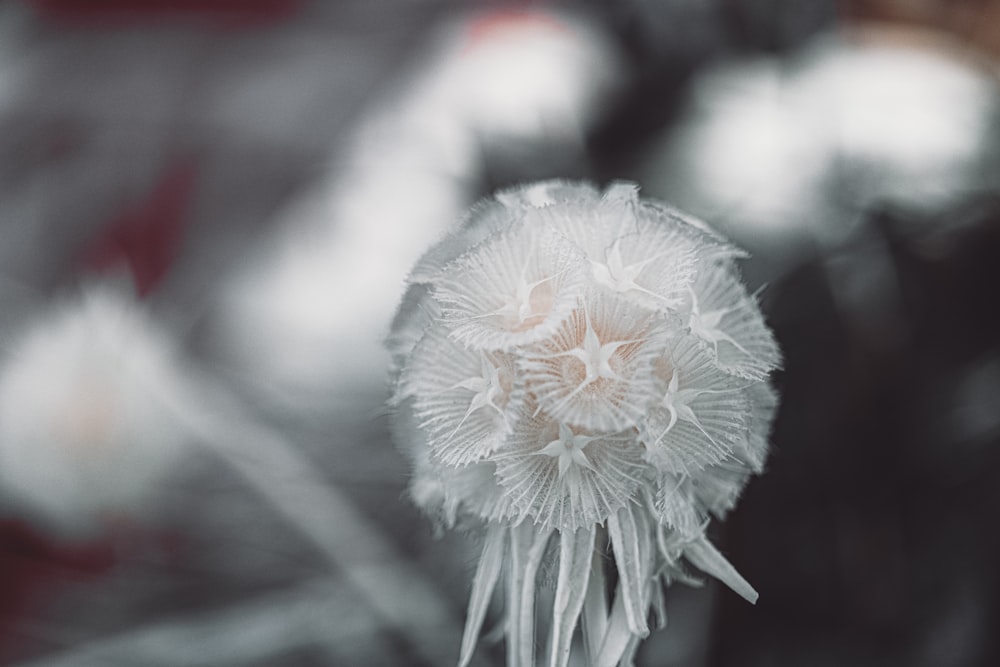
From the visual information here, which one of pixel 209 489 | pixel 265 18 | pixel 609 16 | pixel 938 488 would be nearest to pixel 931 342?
pixel 938 488

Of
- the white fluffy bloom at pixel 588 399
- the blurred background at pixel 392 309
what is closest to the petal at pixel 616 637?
the white fluffy bloom at pixel 588 399

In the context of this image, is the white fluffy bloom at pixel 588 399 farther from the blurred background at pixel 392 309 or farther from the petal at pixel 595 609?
the blurred background at pixel 392 309

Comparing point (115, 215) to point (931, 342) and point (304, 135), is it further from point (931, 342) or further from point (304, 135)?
point (931, 342)

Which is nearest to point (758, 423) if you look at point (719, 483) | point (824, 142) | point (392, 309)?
point (719, 483)

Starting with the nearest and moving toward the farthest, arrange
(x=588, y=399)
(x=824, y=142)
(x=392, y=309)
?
(x=588, y=399) → (x=392, y=309) → (x=824, y=142)

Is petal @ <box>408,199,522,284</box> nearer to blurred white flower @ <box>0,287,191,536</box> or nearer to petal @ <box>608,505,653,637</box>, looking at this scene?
petal @ <box>608,505,653,637</box>

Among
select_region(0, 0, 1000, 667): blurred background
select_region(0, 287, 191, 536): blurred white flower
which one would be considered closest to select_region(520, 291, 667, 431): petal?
select_region(0, 0, 1000, 667): blurred background

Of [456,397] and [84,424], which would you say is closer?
[456,397]

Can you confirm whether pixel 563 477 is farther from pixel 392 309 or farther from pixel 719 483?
pixel 392 309
